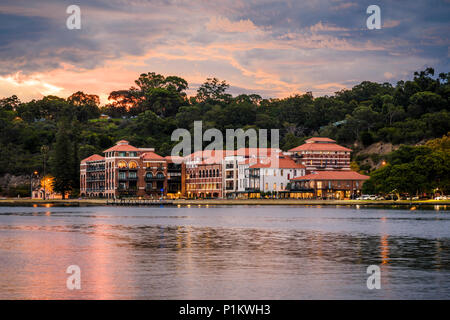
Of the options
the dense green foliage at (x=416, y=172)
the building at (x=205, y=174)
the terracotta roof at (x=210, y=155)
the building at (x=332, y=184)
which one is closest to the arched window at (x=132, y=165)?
the building at (x=205, y=174)

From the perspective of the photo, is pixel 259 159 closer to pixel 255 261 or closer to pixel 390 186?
pixel 390 186

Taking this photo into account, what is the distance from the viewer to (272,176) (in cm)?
17562

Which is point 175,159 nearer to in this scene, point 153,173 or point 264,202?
point 153,173

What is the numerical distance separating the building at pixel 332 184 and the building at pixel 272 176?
19.7 ft

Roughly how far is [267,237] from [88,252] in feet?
59.5

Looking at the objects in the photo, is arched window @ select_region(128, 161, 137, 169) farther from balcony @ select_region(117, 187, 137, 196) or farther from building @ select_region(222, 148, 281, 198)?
building @ select_region(222, 148, 281, 198)

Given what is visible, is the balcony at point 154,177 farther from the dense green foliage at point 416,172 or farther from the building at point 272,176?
the dense green foliage at point 416,172

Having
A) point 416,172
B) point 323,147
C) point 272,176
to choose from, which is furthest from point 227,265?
point 323,147

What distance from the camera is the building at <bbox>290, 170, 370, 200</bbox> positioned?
16462 centimetres

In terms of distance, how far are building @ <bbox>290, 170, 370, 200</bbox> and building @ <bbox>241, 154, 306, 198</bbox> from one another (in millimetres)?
6007

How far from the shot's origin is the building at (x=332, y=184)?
164625mm

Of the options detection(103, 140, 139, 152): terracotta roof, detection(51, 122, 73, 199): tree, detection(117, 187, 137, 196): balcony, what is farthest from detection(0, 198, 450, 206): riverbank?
detection(103, 140, 139, 152): terracotta roof

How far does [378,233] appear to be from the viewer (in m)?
60.4

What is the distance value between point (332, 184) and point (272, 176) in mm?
17771
